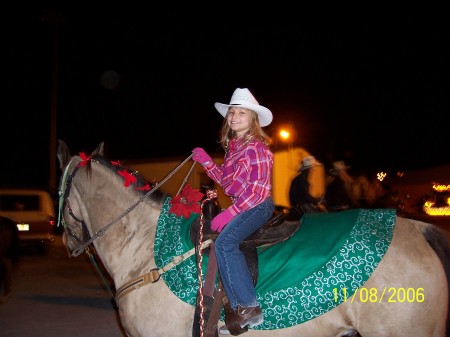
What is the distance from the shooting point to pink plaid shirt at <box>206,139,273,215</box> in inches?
126

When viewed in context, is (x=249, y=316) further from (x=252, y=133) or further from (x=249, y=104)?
(x=249, y=104)

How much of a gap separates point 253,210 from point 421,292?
4.40ft

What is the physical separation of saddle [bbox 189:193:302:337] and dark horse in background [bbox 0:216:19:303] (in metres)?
4.66

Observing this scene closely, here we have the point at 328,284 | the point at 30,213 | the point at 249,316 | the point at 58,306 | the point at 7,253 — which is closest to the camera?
the point at 249,316

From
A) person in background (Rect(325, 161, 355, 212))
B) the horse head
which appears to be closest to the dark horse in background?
the horse head

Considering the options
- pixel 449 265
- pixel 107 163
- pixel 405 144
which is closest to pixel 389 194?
pixel 449 265

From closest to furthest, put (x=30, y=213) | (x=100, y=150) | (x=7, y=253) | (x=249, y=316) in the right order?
1. (x=249, y=316)
2. (x=100, y=150)
3. (x=7, y=253)
4. (x=30, y=213)

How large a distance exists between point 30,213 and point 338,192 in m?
8.89

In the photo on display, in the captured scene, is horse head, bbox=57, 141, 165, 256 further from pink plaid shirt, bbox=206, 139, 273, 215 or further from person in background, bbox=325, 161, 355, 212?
person in background, bbox=325, 161, 355, 212

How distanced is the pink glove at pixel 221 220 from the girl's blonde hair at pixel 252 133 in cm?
59

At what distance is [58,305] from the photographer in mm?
7379

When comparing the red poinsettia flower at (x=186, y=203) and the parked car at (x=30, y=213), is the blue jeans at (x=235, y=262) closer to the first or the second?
the red poinsettia flower at (x=186, y=203)
